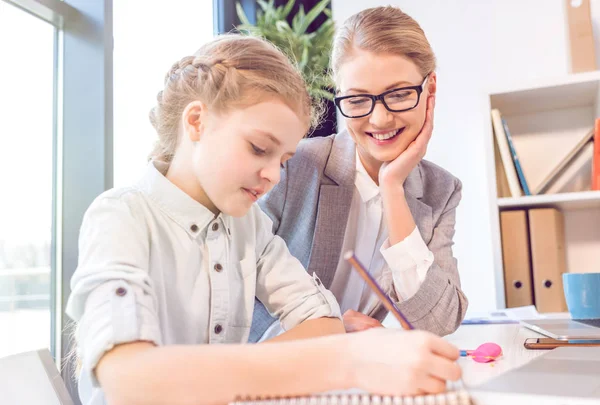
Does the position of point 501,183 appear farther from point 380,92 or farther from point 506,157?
point 380,92

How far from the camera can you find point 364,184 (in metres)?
1.54

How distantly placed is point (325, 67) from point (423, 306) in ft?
6.31

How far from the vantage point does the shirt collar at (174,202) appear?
912 mm

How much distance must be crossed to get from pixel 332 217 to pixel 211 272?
555mm

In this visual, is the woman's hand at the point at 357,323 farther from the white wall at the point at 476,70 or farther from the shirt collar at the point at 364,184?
the white wall at the point at 476,70

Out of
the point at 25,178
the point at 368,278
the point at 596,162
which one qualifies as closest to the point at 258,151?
the point at 368,278

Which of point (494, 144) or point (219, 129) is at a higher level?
point (494, 144)

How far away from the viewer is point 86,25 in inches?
78.0

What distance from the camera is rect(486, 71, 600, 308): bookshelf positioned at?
2207 millimetres

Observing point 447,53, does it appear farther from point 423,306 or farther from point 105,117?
point 423,306

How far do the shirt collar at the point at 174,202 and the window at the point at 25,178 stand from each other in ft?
3.44

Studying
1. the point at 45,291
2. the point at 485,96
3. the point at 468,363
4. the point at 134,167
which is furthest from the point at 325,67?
the point at 468,363

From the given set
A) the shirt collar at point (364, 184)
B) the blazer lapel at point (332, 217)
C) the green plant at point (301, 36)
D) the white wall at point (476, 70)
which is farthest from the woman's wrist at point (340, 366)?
the green plant at point (301, 36)

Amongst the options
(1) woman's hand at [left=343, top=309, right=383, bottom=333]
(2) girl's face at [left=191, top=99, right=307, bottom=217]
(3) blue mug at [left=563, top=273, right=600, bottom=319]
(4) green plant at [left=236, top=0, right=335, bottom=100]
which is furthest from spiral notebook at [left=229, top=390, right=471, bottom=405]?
(4) green plant at [left=236, top=0, right=335, bottom=100]
